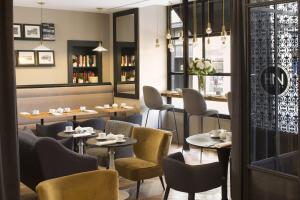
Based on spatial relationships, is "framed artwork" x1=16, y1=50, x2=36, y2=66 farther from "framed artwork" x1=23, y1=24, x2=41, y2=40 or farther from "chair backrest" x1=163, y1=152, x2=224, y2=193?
"chair backrest" x1=163, y1=152, x2=224, y2=193

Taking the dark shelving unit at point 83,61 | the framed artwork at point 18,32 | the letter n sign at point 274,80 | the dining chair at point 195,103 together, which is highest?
the framed artwork at point 18,32

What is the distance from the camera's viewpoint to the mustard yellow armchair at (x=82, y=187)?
2.46 m

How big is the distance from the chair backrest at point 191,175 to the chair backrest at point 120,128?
1.71m

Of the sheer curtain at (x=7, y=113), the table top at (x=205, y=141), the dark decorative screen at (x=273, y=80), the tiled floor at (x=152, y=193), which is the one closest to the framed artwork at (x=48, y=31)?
the tiled floor at (x=152, y=193)

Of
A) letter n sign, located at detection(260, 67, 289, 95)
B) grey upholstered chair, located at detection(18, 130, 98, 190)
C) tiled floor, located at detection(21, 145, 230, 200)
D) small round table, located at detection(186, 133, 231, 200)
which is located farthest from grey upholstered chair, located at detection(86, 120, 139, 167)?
letter n sign, located at detection(260, 67, 289, 95)

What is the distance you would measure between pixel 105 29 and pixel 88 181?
677 centimetres

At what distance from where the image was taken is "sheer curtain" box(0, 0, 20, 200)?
8.09 feet

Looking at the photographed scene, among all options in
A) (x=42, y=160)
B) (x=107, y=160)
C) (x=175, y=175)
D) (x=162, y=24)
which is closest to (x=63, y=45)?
(x=162, y=24)

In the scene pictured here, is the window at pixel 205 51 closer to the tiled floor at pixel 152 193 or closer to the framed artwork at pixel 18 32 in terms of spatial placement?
the tiled floor at pixel 152 193

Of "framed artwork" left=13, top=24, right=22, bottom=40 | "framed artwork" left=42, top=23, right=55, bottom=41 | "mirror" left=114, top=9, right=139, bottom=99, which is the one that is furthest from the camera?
"mirror" left=114, top=9, right=139, bottom=99

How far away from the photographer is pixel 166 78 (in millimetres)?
8625

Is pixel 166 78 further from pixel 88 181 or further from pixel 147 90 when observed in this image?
pixel 88 181

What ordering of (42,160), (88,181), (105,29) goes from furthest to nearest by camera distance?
(105,29)
(42,160)
(88,181)

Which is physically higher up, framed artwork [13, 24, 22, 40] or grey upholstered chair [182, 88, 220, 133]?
framed artwork [13, 24, 22, 40]
